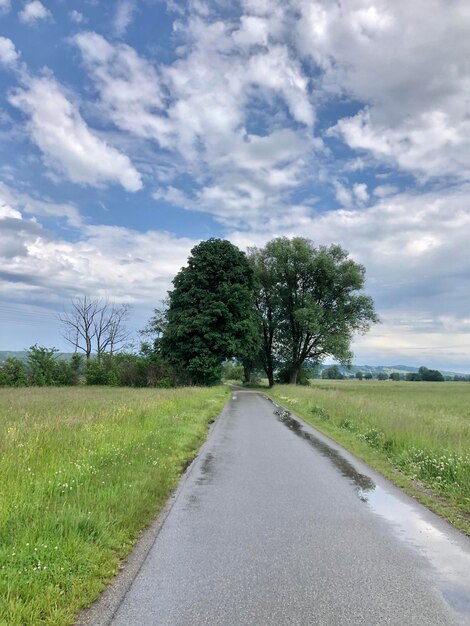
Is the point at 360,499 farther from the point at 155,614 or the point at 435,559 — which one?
the point at 155,614

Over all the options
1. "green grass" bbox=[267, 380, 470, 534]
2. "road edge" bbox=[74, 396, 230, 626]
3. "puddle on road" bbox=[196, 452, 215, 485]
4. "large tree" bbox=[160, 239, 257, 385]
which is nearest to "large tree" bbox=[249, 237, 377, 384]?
"large tree" bbox=[160, 239, 257, 385]

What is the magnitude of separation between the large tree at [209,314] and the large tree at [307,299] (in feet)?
33.5

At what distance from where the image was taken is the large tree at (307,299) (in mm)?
53844

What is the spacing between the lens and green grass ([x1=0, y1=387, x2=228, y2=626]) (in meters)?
3.86

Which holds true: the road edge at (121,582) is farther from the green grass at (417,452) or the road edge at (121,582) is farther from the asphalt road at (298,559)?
the green grass at (417,452)

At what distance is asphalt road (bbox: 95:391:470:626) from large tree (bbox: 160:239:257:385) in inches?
1284

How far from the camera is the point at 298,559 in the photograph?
483 cm

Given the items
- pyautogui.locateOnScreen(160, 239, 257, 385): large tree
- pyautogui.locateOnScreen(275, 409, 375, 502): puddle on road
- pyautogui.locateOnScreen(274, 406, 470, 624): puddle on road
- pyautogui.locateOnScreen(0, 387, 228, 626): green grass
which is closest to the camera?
pyautogui.locateOnScreen(0, 387, 228, 626): green grass

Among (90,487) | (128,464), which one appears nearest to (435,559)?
(90,487)

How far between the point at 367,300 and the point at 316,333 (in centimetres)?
765

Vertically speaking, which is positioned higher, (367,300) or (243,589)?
(367,300)

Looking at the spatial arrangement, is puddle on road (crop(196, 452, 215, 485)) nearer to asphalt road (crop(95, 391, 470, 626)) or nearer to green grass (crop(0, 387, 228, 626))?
asphalt road (crop(95, 391, 470, 626))

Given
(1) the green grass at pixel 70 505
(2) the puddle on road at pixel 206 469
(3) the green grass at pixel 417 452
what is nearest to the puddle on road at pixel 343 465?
(3) the green grass at pixel 417 452

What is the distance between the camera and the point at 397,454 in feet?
37.1
